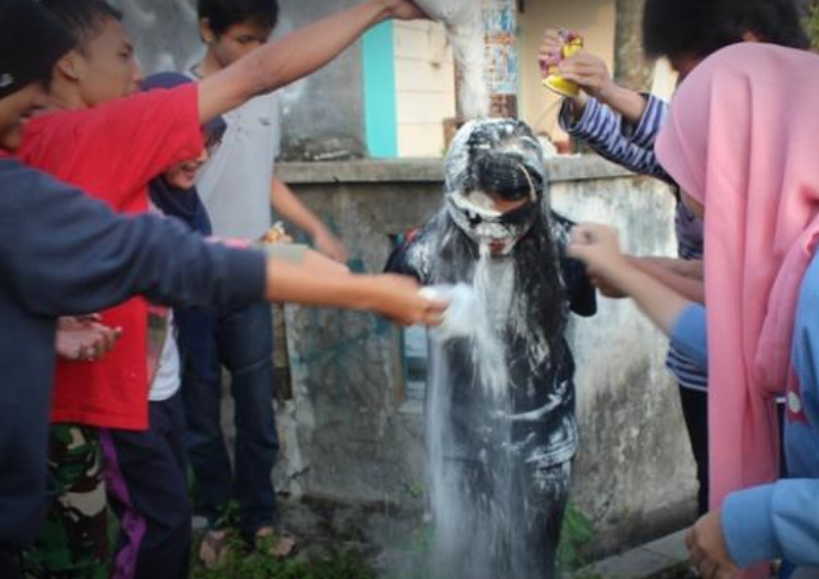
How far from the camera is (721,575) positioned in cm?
188

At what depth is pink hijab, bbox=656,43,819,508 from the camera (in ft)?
5.78

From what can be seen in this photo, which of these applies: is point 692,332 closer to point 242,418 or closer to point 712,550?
point 712,550

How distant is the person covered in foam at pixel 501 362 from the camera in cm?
266

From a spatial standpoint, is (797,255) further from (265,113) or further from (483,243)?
(265,113)

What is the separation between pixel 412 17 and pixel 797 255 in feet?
4.27

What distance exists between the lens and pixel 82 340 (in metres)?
2.41

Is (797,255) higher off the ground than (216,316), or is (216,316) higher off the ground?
(797,255)

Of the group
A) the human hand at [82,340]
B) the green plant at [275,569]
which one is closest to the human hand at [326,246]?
the human hand at [82,340]

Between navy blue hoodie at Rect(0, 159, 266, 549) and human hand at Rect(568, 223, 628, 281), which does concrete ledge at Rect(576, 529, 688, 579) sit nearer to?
human hand at Rect(568, 223, 628, 281)

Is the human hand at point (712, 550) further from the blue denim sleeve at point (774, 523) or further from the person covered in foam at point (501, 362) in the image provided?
the person covered in foam at point (501, 362)

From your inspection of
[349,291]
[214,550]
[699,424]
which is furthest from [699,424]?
[214,550]

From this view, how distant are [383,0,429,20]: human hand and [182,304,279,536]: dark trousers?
1.50 m

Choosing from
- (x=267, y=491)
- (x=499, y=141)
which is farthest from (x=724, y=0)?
(x=267, y=491)

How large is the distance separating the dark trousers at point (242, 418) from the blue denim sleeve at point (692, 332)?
1991 millimetres
